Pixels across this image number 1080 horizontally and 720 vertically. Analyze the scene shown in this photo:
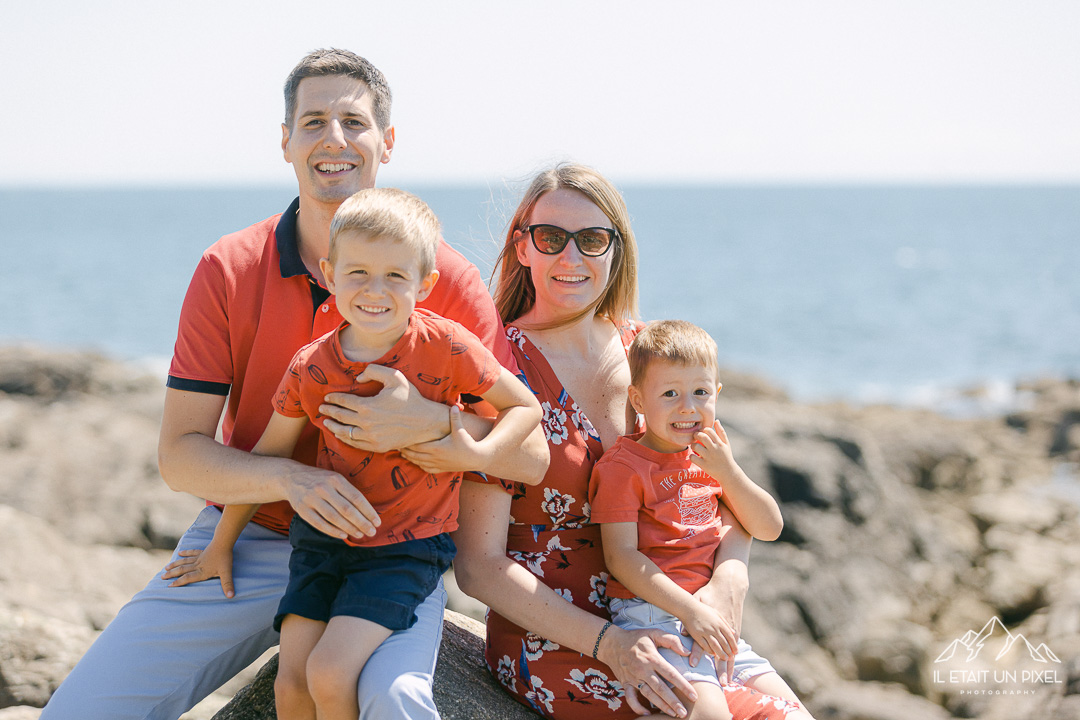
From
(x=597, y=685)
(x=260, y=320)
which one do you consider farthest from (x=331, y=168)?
(x=597, y=685)

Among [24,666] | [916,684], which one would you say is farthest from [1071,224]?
[24,666]

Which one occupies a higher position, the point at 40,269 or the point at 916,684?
the point at 916,684

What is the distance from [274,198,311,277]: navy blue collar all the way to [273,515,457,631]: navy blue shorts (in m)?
0.99

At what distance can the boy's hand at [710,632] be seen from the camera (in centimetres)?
305

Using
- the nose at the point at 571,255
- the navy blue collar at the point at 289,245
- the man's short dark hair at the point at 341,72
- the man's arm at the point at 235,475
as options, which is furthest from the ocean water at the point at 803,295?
the man's arm at the point at 235,475

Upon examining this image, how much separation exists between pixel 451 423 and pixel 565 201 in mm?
1214

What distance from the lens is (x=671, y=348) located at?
332cm

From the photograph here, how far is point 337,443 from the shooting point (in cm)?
Answer: 291

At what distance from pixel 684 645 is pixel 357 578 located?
3.75 feet

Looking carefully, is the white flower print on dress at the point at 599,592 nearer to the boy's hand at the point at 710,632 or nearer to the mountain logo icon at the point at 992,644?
the boy's hand at the point at 710,632

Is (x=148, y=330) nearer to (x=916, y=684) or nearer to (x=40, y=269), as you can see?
(x=40, y=269)

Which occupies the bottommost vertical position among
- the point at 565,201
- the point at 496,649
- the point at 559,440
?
the point at 496,649

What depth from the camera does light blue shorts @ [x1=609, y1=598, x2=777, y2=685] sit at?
3027 millimetres

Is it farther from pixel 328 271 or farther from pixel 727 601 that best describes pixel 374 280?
pixel 727 601
